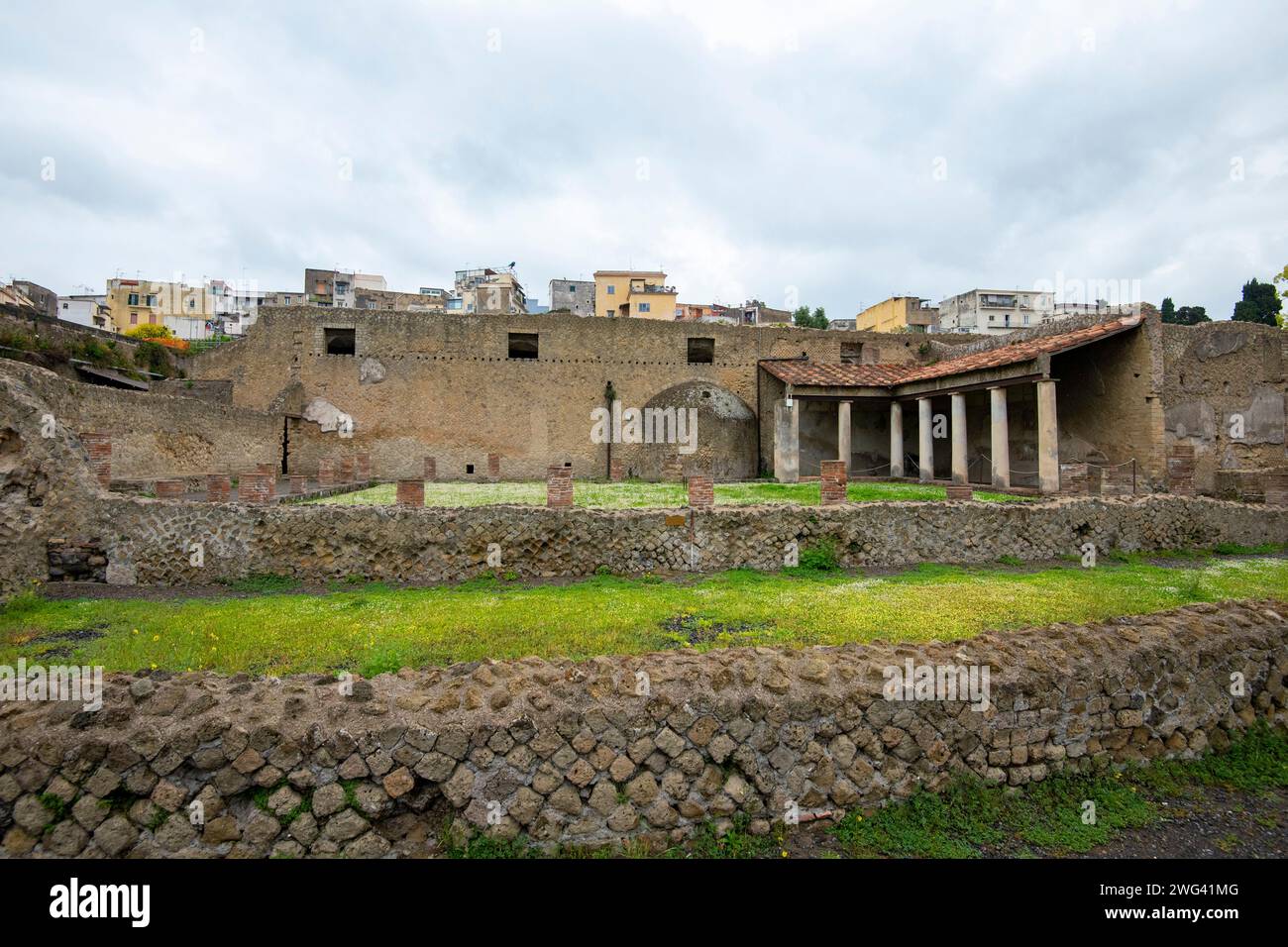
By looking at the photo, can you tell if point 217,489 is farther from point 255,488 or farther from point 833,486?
point 833,486

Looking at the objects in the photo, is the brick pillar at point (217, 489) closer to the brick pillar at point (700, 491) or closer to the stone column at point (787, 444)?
the brick pillar at point (700, 491)

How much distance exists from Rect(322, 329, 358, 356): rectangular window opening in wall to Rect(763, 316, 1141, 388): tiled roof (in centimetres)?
1561

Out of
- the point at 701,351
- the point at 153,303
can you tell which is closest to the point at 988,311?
the point at 701,351

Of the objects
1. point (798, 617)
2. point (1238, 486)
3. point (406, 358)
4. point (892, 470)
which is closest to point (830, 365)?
point (892, 470)

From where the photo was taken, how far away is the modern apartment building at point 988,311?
56.9 meters

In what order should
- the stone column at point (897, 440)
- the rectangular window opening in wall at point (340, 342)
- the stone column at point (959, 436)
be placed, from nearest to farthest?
the stone column at point (959, 436)
the stone column at point (897, 440)
the rectangular window opening in wall at point (340, 342)

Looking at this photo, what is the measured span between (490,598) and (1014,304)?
64.6 meters

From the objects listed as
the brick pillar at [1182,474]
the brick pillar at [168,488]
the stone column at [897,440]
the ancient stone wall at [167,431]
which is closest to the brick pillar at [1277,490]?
the brick pillar at [1182,474]

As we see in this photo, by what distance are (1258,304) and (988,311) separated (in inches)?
760

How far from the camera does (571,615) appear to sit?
665cm

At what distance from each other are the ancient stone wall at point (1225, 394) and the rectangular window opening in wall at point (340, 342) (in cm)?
2575
